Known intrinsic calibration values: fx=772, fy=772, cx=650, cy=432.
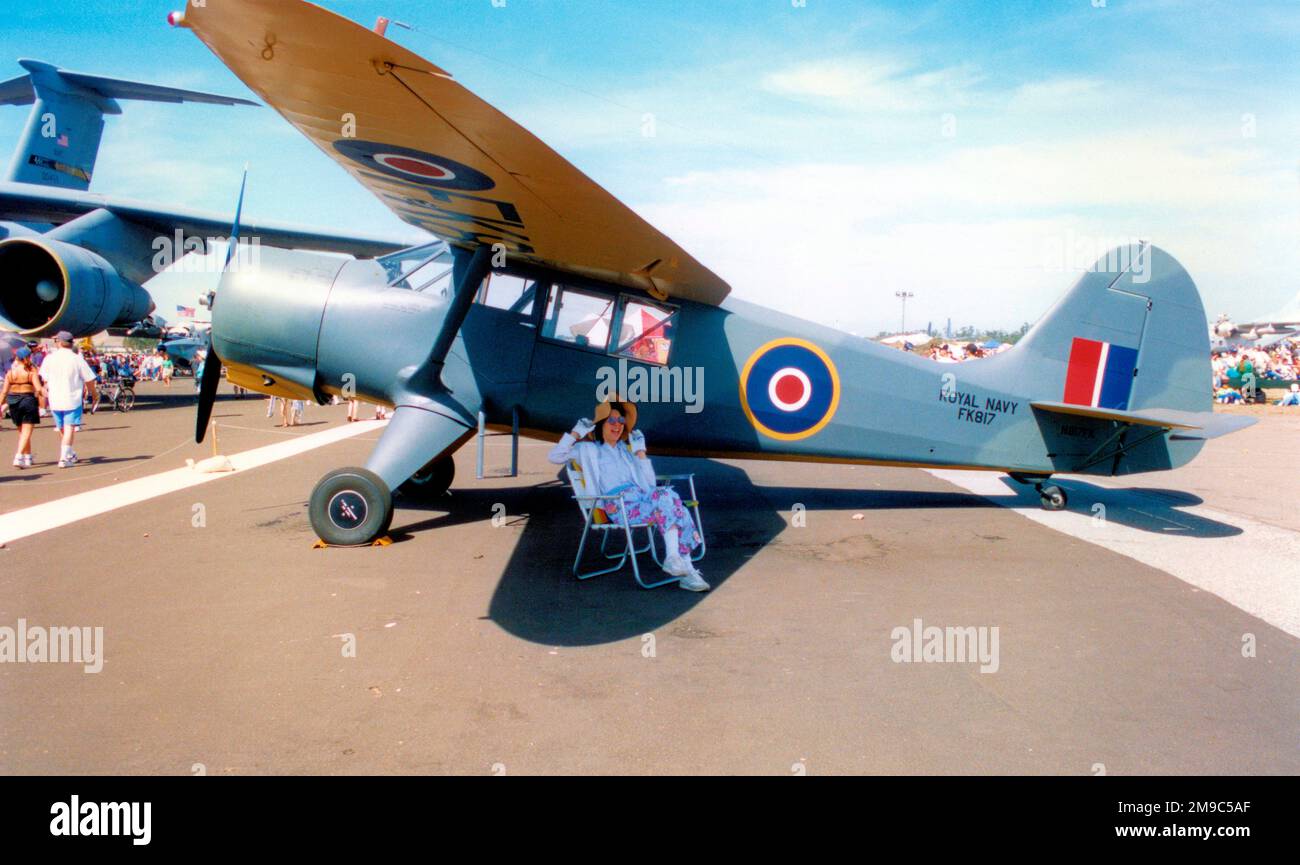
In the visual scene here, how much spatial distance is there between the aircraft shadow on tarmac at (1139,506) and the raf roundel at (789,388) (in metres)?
2.97

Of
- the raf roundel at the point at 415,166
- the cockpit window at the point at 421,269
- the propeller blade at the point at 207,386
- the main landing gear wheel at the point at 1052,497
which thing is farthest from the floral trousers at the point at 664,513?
the main landing gear wheel at the point at 1052,497

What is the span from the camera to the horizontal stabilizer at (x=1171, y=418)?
714 centimetres

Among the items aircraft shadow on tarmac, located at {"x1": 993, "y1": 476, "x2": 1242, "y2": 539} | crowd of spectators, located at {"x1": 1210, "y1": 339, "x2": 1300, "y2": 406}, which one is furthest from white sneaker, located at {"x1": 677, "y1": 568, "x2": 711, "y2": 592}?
crowd of spectators, located at {"x1": 1210, "y1": 339, "x2": 1300, "y2": 406}

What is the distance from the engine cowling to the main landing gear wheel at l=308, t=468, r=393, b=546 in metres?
10.7

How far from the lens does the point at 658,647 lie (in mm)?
4570

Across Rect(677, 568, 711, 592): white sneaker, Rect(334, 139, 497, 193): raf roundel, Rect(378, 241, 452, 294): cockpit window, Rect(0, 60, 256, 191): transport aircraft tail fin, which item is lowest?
Rect(677, 568, 711, 592): white sneaker

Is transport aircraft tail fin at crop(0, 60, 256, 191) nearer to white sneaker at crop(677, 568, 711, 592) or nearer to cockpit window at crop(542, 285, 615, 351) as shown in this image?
cockpit window at crop(542, 285, 615, 351)

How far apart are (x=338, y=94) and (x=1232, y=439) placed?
777 inches

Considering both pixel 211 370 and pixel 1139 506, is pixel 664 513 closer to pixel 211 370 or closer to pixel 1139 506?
pixel 211 370

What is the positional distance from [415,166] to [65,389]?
30.9ft

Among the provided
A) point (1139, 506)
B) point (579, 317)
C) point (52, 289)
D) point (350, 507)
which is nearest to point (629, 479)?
point (579, 317)

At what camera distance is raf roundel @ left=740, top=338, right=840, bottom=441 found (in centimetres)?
796

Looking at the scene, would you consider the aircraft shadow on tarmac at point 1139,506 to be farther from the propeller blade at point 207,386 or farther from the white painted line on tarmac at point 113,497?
the white painted line on tarmac at point 113,497
